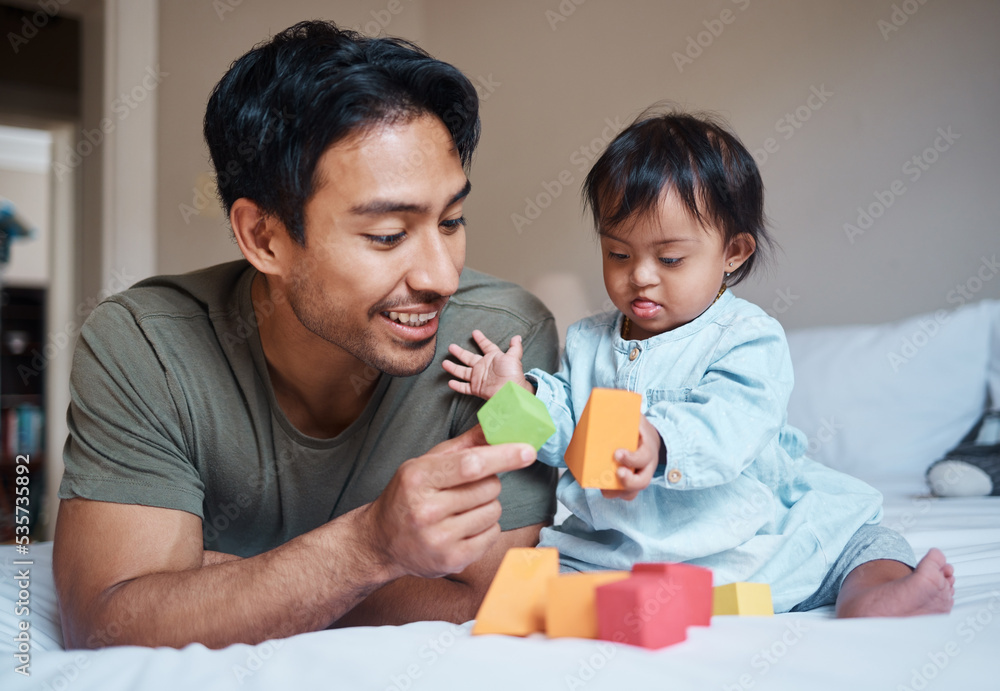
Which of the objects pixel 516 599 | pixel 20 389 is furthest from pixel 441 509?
pixel 20 389

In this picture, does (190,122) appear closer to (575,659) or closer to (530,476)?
(530,476)

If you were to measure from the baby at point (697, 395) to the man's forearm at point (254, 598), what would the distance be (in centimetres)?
36

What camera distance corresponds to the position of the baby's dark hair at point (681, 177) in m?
1.18

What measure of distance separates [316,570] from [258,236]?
1.95ft

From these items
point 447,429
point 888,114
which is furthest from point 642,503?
point 888,114

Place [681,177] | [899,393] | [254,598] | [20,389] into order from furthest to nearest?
[20,389] → [899,393] → [681,177] → [254,598]

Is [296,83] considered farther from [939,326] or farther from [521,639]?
[939,326]

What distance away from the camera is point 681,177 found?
1.18 meters

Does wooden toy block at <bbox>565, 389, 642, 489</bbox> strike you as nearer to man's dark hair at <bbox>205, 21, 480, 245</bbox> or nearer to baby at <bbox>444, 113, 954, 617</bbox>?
baby at <bbox>444, 113, 954, 617</bbox>

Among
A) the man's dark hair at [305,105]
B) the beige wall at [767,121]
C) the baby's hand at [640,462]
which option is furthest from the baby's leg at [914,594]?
A: the beige wall at [767,121]

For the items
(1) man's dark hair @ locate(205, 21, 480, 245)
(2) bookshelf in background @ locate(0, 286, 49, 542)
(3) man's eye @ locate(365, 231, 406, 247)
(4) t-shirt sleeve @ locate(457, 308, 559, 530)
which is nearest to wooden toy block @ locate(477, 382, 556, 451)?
(4) t-shirt sleeve @ locate(457, 308, 559, 530)

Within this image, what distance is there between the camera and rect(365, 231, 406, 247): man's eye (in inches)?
44.3

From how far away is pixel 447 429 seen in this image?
131 centimetres

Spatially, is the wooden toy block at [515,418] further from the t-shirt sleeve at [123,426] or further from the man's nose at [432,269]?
the t-shirt sleeve at [123,426]
